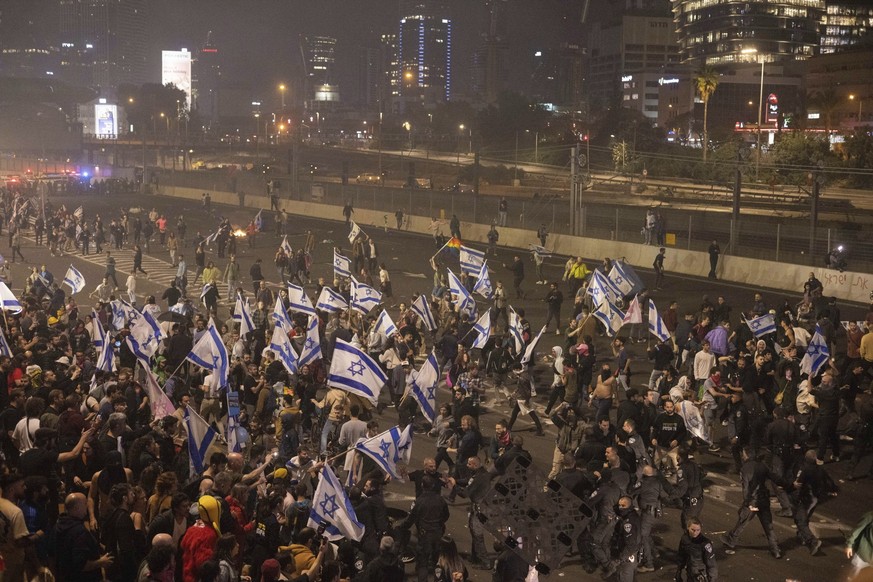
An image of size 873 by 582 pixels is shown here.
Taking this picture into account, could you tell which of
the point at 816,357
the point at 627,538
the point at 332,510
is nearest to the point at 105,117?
the point at 816,357

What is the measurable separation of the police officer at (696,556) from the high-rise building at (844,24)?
198 metres

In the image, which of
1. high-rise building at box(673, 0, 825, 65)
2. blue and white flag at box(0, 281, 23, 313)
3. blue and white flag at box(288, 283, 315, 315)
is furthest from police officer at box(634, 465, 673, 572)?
high-rise building at box(673, 0, 825, 65)

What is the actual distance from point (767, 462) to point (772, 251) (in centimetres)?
2468

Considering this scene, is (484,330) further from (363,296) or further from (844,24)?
(844,24)

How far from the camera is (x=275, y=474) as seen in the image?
11047 millimetres

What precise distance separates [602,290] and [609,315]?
1010 mm

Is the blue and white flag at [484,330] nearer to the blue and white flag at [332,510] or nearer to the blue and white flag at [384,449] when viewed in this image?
the blue and white flag at [384,449]

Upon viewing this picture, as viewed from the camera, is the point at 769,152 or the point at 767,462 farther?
the point at 769,152

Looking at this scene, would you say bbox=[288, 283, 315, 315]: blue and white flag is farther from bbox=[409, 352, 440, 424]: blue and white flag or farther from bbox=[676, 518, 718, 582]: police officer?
bbox=[676, 518, 718, 582]: police officer

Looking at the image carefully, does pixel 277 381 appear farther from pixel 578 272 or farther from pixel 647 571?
pixel 578 272

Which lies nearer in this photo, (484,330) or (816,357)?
(816,357)

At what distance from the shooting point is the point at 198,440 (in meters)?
11.6

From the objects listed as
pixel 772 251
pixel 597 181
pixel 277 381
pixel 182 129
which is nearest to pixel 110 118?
pixel 182 129

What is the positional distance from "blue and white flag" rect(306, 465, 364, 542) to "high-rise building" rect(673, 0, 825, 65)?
18158 centimetres
